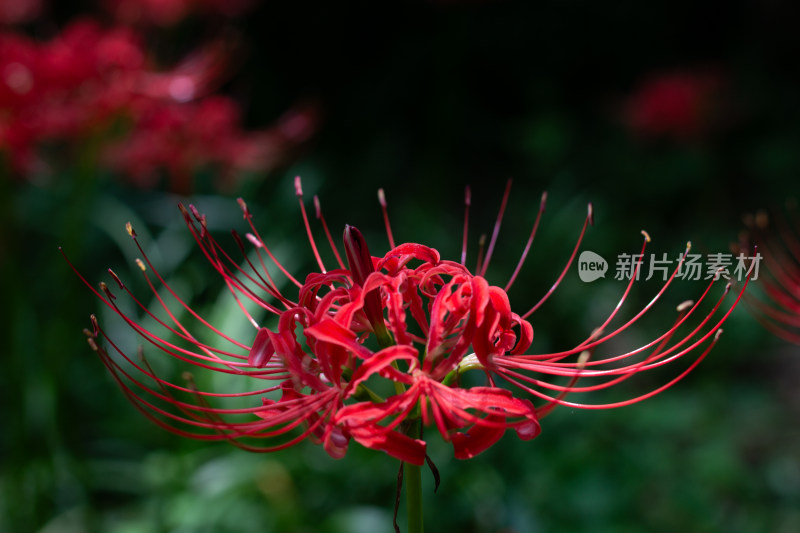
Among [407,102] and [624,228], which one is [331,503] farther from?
[407,102]

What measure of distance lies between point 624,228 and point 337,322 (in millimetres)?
3328

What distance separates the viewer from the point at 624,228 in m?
3.81

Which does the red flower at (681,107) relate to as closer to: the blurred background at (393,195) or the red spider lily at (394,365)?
the blurred background at (393,195)

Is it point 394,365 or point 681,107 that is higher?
point 681,107

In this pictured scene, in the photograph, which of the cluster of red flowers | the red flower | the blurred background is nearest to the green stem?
the blurred background

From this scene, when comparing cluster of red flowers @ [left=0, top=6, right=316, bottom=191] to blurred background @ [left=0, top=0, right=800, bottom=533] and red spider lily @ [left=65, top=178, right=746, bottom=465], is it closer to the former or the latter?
blurred background @ [left=0, top=0, right=800, bottom=533]

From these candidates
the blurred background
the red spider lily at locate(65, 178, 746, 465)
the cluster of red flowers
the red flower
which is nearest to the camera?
the red spider lily at locate(65, 178, 746, 465)

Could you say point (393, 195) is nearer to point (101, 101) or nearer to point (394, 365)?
point (101, 101)

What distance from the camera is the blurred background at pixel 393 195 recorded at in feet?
6.73

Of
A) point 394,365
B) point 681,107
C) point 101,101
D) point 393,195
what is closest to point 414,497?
point 394,365

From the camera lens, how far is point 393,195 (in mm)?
5617

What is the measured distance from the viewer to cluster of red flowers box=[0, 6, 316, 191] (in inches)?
71.9

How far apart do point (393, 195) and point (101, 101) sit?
3772mm

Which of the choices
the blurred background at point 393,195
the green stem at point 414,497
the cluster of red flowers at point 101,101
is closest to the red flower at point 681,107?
the blurred background at point 393,195
